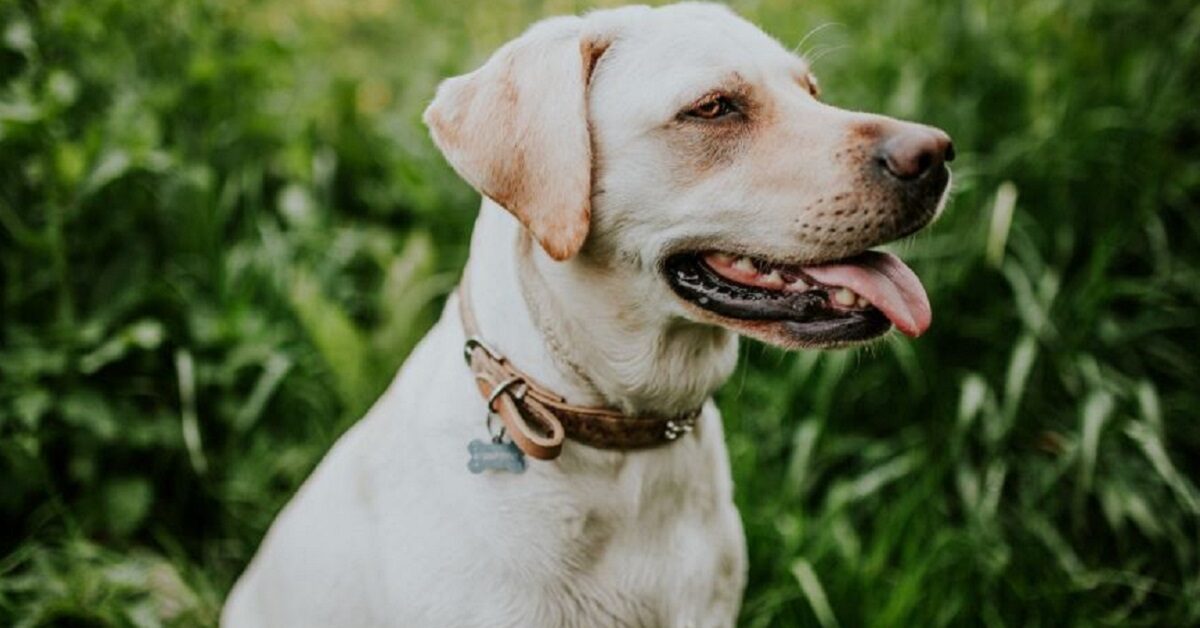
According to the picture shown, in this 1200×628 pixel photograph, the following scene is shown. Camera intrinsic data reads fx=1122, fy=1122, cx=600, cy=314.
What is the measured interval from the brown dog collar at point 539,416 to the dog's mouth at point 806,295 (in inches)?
11.0

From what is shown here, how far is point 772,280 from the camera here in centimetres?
212

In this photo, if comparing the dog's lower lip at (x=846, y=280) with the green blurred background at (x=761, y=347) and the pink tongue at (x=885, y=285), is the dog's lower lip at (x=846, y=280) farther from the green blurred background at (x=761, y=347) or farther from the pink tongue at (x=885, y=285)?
the green blurred background at (x=761, y=347)

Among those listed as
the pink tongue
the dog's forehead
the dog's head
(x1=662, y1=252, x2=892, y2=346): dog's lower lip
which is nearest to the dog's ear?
the dog's head

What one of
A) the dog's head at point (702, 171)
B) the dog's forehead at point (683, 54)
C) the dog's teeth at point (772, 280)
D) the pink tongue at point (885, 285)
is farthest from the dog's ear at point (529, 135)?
the pink tongue at point (885, 285)

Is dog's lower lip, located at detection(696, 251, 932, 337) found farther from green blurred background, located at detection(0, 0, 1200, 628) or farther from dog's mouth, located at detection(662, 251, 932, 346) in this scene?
green blurred background, located at detection(0, 0, 1200, 628)

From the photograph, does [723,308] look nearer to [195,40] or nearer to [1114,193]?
[1114,193]

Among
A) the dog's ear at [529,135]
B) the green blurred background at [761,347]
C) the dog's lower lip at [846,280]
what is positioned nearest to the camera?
the dog's ear at [529,135]

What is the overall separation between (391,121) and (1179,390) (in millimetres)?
3113

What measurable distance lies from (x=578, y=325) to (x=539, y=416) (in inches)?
7.4

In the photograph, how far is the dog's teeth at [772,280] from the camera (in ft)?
6.93

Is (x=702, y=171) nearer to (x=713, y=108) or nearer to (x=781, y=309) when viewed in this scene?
(x=713, y=108)

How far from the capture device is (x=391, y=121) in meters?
4.66

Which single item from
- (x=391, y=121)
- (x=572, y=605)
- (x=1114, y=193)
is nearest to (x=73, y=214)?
(x=391, y=121)

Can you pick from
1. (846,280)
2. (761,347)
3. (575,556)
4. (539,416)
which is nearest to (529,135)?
(539,416)
